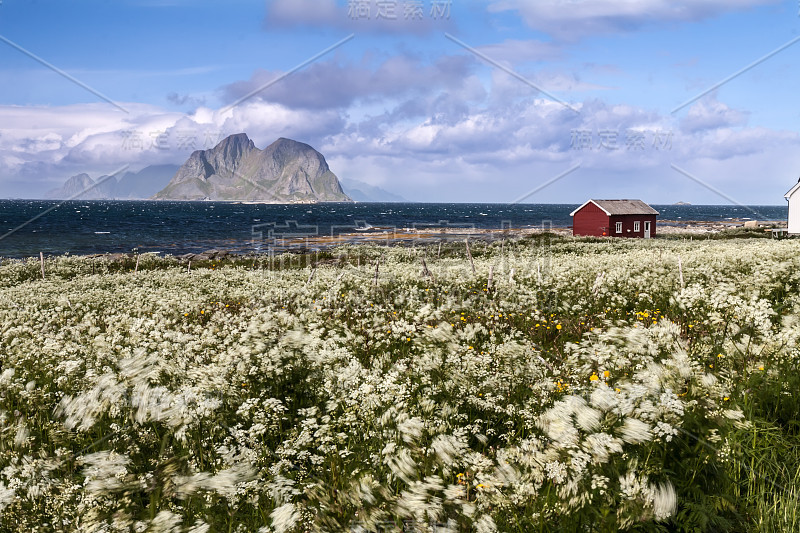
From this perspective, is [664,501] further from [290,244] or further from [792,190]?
[792,190]

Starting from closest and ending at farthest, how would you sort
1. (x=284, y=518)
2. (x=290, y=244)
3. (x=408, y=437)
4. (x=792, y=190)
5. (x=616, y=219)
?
(x=284, y=518) < (x=408, y=437) < (x=792, y=190) < (x=290, y=244) < (x=616, y=219)

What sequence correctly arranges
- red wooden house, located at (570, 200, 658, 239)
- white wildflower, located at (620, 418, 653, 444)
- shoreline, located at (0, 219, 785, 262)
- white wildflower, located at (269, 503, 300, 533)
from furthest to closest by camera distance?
red wooden house, located at (570, 200, 658, 239), shoreline, located at (0, 219, 785, 262), white wildflower, located at (620, 418, 653, 444), white wildflower, located at (269, 503, 300, 533)

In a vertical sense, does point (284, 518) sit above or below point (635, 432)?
below

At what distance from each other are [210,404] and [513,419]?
3309 mm

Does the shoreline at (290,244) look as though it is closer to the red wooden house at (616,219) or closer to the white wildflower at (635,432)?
the red wooden house at (616,219)

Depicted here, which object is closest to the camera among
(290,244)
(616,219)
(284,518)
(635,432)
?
(284,518)

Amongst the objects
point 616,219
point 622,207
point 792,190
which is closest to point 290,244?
point 616,219

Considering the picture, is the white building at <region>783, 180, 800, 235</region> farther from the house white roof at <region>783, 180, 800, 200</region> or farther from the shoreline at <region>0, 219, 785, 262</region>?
the shoreline at <region>0, 219, 785, 262</region>

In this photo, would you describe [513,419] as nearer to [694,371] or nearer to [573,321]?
[694,371]

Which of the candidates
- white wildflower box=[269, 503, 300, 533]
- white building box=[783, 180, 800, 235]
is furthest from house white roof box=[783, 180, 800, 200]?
white wildflower box=[269, 503, 300, 533]

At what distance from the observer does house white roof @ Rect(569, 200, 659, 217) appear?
6600 cm

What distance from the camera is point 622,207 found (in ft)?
222

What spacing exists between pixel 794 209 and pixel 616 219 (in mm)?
19320

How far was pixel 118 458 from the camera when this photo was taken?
4129mm
